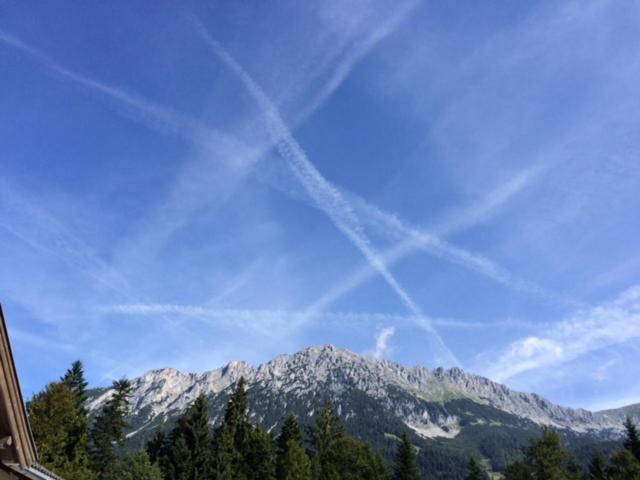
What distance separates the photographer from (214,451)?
5869cm

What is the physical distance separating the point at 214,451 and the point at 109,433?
13167 mm

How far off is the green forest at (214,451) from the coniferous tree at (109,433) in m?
0.11

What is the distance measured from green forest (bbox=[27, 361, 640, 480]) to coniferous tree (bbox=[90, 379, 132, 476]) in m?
0.11

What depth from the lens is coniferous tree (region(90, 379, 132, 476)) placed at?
55.5m

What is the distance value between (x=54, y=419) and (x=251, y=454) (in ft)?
94.5

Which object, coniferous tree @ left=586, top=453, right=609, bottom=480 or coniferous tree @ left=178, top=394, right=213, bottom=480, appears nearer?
coniferous tree @ left=178, top=394, right=213, bottom=480

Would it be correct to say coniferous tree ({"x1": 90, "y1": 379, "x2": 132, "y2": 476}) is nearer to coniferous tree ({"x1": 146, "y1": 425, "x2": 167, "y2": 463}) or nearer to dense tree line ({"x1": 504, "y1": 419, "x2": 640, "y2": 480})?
coniferous tree ({"x1": 146, "y1": 425, "x2": 167, "y2": 463})

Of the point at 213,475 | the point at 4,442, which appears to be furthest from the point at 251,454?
the point at 4,442

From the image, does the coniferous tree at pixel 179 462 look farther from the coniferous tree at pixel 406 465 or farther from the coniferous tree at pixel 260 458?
the coniferous tree at pixel 406 465

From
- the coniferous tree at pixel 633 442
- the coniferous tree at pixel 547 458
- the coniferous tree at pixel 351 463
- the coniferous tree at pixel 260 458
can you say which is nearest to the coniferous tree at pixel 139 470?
the coniferous tree at pixel 260 458

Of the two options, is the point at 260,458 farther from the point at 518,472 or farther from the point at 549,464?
the point at 549,464

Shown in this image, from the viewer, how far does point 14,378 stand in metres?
5.66

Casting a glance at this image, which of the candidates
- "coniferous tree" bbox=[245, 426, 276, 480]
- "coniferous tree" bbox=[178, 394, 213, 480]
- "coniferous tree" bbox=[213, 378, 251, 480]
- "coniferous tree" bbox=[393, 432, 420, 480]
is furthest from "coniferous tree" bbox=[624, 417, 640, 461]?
"coniferous tree" bbox=[178, 394, 213, 480]

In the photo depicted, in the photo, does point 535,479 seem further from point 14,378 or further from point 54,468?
point 14,378
